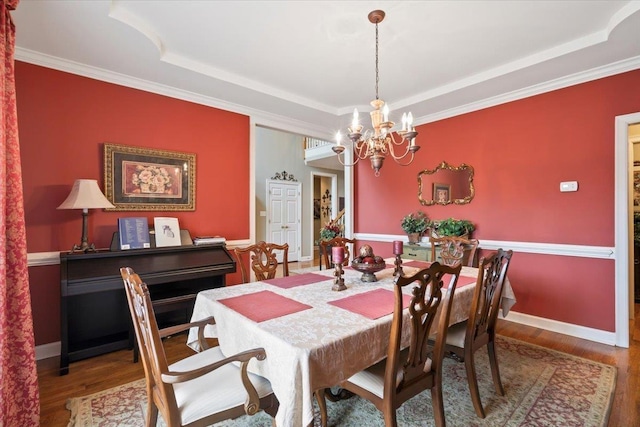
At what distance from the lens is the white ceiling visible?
2188mm

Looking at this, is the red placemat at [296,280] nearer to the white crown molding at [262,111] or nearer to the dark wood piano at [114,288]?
the dark wood piano at [114,288]

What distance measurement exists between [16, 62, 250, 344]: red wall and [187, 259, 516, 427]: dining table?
1830 mm

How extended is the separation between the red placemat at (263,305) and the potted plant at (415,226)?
2.74m

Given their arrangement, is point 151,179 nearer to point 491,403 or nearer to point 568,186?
point 491,403

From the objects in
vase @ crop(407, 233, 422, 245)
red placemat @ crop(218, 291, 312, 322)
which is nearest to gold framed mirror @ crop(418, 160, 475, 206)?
vase @ crop(407, 233, 422, 245)

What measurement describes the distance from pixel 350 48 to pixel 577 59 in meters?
2.03

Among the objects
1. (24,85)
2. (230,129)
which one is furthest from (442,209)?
(24,85)

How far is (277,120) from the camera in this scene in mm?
4242

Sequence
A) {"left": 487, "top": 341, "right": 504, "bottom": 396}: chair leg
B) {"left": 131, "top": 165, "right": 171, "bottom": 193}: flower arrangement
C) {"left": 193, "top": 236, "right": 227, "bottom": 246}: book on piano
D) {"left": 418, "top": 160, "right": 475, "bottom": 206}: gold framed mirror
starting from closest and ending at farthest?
{"left": 487, "top": 341, "right": 504, "bottom": 396}: chair leg → {"left": 131, "top": 165, "right": 171, "bottom": 193}: flower arrangement → {"left": 193, "top": 236, "right": 227, "bottom": 246}: book on piano → {"left": 418, "top": 160, "right": 475, "bottom": 206}: gold framed mirror

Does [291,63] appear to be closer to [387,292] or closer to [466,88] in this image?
[466,88]

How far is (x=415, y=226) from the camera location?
4.16 meters

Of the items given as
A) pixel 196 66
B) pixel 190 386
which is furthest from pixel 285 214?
pixel 190 386

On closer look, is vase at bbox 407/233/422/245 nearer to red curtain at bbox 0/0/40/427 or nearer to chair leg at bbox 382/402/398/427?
chair leg at bbox 382/402/398/427

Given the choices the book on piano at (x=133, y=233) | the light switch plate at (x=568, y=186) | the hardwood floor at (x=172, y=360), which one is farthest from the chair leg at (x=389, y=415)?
the light switch plate at (x=568, y=186)
